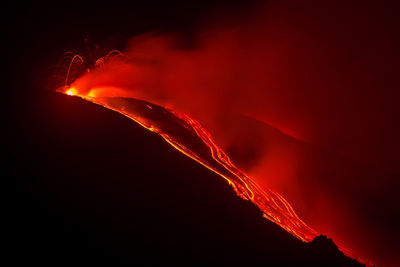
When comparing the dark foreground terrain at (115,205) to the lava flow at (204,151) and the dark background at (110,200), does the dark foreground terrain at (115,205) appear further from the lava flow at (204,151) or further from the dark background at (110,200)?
the lava flow at (204,151)

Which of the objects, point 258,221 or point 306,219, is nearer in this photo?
point 258,221

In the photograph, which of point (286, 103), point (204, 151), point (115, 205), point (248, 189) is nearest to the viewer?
point (115, 205)

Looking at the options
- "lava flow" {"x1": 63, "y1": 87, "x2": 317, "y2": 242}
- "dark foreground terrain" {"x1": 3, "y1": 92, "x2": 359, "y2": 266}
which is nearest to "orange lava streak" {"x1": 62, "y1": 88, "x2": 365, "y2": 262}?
"lava flow" {"x1": 63, "y1": 87, "x2": 317, "y2": 242}

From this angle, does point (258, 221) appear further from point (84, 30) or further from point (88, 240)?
point (84, 30)

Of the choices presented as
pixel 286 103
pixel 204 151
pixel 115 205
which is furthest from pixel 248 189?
pixel 286 103

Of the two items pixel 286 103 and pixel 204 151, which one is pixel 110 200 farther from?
pixel 286 103

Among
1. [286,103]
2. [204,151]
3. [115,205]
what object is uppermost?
[286,103]

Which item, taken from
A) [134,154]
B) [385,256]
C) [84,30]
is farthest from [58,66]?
[385,256]

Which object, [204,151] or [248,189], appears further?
[204,151]
